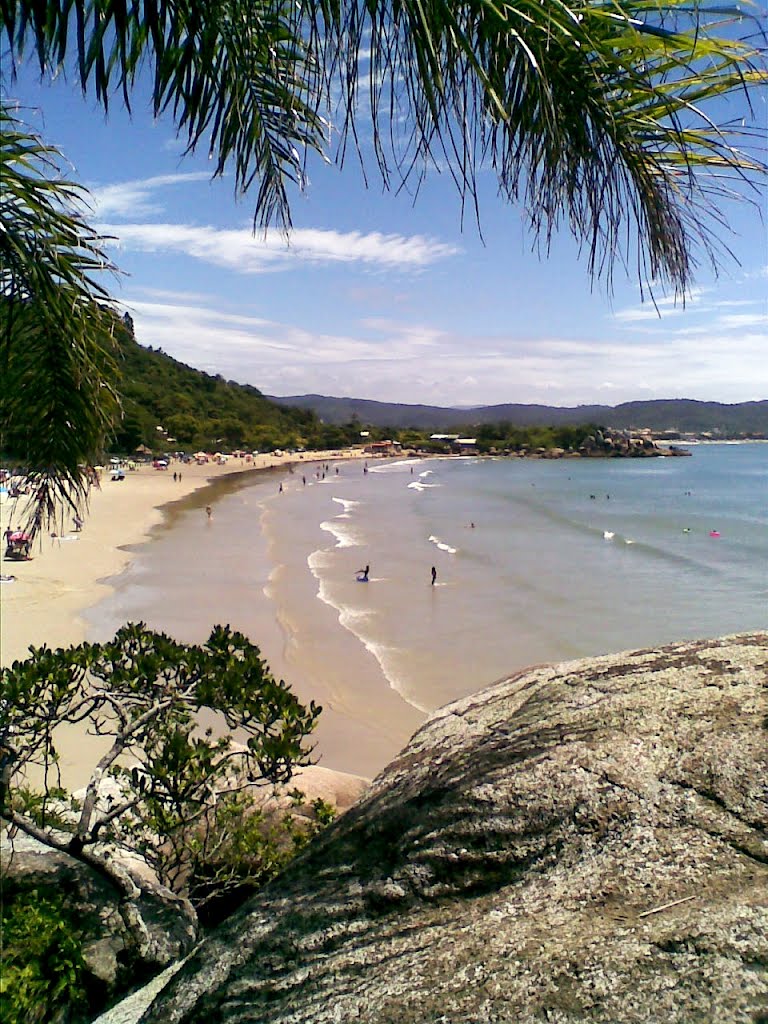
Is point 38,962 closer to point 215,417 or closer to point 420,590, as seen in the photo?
point 420,590

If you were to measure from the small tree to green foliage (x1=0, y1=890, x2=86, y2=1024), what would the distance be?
1.19ft

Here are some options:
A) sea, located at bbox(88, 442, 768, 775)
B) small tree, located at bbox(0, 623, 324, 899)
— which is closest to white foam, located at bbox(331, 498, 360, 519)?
sea, located at bbox(88, 442, 768, 775)

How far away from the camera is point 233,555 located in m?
26.7

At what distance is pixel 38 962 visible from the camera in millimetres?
2865

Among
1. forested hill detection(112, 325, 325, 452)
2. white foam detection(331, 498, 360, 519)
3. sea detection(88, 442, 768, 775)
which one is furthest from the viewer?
forested hill detection(112, 325, 325, 452)

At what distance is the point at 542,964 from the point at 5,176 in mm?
3014

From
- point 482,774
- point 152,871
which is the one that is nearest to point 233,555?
point 152,871

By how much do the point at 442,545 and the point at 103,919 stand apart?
2675 cm

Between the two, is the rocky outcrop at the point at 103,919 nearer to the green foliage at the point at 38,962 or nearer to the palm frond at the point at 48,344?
the green foliage at the point at 38,962

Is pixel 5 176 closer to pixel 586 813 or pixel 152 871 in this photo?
pixel 586 813

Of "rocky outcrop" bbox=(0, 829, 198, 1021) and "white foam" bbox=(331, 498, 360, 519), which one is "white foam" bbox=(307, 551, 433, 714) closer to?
"rocky outcrop" bbox=(0, 829, 198, 1021)

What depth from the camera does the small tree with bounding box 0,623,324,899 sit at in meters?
3.66

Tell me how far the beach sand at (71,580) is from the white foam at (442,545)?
37.8 feet

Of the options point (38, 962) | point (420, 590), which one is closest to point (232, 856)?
point (38, 962)
